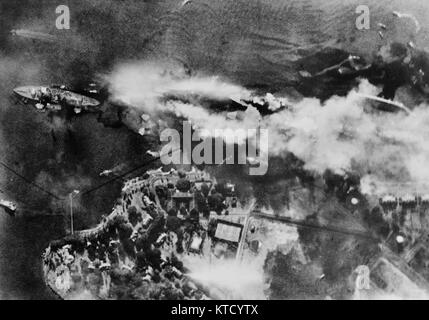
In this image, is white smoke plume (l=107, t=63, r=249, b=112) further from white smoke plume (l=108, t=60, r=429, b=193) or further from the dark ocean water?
the dark ocean water

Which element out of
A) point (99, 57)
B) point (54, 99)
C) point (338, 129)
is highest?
point (99, 57)

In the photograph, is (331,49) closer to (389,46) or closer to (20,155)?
(389,46)

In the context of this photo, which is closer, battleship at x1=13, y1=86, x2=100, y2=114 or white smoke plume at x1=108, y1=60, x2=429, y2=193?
white smoke plume at x1=108, y1=60, x2=429, y2=193

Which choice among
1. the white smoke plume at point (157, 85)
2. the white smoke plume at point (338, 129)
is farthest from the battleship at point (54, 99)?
the white smoke plume at point (338, 129)

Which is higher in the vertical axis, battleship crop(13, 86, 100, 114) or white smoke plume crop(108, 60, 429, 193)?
battleship crop(13, 86, 100, 114)

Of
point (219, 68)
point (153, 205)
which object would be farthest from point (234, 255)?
point (219, 68)

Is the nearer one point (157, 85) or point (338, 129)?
point (338, 129)

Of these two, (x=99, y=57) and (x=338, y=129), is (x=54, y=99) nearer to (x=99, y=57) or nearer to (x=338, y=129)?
(x=99, y=57)

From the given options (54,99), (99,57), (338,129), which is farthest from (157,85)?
(338,129)

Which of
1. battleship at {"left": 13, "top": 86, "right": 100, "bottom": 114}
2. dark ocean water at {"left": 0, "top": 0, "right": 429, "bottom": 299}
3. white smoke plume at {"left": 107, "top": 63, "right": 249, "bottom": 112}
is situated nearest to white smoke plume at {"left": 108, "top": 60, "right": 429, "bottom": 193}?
white smoke plume at {"left": 107, "top": 63, "right": 249, "bottom": 112}
